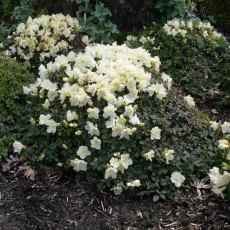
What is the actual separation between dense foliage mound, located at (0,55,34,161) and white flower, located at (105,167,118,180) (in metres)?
0.95

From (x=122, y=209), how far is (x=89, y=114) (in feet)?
2.61

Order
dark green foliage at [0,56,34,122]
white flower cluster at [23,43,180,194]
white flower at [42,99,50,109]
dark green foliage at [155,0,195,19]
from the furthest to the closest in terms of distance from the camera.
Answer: dark green foliage at [155,0,195,19] → dark green foliage at [0,56,34,122] → white flower at [42,99,50,109] → white flower cluster at [23,43,180,194]

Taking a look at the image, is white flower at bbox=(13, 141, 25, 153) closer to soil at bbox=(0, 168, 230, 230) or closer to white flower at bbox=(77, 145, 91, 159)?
soil at bbox=(0, 168, 230, 230)

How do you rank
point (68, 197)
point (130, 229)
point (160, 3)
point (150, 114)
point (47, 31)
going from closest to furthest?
point (130, 229), point (68, 197), point (150, 114), point (47, 31), point (160, 3)

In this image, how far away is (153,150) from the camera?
11.9 feet

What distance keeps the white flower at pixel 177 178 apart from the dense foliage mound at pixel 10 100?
1407 millimetres

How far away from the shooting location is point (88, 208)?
347cm

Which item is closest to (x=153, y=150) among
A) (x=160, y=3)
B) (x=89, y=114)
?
(x=89, y=114)

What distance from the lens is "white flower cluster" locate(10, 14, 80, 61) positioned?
4.97 metres

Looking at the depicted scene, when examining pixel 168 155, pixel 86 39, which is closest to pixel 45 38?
pixel 86 39

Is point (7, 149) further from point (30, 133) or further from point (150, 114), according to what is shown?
point (150, 114)

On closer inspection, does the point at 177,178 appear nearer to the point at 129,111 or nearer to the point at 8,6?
the point at 129,111

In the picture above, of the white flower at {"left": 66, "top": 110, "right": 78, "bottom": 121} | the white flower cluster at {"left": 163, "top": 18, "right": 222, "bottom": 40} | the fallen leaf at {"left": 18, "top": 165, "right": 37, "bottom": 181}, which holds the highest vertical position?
the white flower cluster at {"left": 163, "top": 18, "right": 222, "bottom": 40}

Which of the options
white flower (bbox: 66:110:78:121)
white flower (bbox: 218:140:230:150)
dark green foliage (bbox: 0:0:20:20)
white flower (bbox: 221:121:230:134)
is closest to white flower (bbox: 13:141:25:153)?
white flower (bbox: 66:110:78:121)
